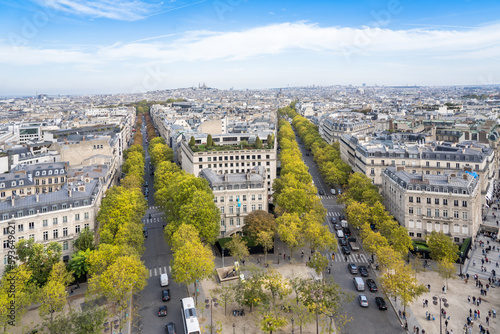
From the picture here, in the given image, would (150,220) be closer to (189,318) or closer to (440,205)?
(189,318)

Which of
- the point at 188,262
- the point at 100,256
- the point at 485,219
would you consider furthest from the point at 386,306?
the point at 485,219

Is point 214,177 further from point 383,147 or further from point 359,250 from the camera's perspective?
point 383,147

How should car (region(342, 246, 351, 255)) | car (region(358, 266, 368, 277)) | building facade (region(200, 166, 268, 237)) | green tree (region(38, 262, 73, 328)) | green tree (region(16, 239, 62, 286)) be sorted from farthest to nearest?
1. building facade (region(200, 166, 268, 237))
2. car (region(342, 246, 351, 255))
3. car (region(358, 266, 368, 277))
4. green tree (region(16, 239, 62, 286))
5. green tree (region(38, 262, 73, 328))

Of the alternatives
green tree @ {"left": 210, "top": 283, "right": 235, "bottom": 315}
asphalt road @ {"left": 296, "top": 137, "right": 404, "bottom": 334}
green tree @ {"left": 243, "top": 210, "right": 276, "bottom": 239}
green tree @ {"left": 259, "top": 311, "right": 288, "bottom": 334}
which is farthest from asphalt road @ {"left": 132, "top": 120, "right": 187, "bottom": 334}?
asphalt road @ {"left": 296, "top": 137, "right": 404, "bottom": 334}

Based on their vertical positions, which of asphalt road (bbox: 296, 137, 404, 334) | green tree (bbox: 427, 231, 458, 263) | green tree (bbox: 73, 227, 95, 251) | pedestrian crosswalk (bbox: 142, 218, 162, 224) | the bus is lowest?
asphalt road (bbox: 296, 137, 404, 334)

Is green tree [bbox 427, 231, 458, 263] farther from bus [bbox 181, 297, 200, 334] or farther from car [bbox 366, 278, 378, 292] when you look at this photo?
bus [bbox 181, 297, 200, 334]

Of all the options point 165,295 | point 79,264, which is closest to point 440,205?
point 165,295

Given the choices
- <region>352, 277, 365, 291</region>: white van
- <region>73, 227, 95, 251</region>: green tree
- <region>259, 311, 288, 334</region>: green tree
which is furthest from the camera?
<region>73, 227, 95, 251</region>: green tree
